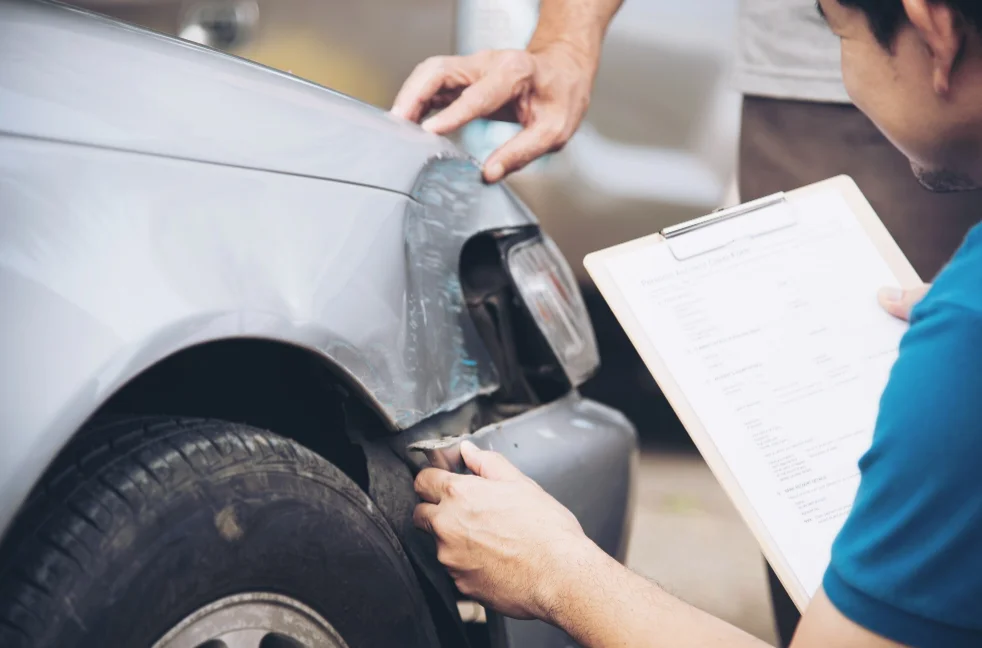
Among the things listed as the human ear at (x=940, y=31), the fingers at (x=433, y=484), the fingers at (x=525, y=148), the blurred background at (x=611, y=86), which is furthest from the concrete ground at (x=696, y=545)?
the human ear at (x=940, y=31)

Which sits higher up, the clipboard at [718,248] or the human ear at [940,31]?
the human ear at [940,31]

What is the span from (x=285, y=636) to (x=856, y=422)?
0.77 meters

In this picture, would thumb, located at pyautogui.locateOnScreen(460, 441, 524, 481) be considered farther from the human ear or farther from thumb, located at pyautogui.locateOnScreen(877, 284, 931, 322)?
the human ear

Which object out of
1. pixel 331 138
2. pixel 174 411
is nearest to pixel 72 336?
pixel 174 411

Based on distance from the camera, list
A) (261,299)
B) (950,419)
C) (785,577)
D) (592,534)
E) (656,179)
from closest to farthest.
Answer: (950,419) < (261,299) < (785,577) < (592,534) < (656,179)

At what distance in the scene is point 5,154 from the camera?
0.94 meters

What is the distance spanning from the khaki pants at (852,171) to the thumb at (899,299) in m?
0.81

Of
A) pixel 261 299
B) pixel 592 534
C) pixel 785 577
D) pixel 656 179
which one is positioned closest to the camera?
pixel 261 299

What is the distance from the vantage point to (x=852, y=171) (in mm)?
2230

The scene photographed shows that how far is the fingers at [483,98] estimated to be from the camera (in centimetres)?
167

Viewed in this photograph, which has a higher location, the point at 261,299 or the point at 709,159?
the point at 261,299

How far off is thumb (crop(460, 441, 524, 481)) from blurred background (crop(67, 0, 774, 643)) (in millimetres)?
1535

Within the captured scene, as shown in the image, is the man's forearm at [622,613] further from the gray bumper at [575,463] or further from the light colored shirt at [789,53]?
the light colored shirt at [789,53]

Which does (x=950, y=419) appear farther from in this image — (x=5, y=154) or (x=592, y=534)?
(x=5, y=154)
